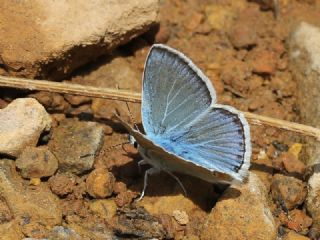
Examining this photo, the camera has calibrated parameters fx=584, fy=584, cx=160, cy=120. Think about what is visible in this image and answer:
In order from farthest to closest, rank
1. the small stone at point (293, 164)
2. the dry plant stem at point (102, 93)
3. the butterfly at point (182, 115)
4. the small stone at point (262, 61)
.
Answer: the small stone at point (262, 61)
the small stone at point (293, 164)
the dry plant stem at point (102, 93)
the butterfly at point (182, 115)

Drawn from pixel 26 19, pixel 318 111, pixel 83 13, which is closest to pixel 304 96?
pixel 318 111

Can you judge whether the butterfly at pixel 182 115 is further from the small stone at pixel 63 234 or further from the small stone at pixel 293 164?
the small stone at pixel 63 234

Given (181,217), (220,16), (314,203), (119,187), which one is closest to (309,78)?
(220,16)

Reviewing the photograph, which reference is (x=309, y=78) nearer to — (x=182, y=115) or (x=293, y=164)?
(x=293, y=164)

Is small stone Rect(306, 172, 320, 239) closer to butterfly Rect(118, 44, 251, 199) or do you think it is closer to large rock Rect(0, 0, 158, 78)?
butterfly Rect(118, 44, 251, 199)

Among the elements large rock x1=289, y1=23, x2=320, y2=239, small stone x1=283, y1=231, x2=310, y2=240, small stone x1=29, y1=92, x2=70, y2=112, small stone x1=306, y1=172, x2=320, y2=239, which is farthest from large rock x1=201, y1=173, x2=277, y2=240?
small stone x1=29, y1=92, x2=70, y2=112

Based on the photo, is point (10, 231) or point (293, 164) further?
point (293, 164)

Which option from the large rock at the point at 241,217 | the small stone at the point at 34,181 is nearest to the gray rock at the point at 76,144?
the small stone at the point at 34,181

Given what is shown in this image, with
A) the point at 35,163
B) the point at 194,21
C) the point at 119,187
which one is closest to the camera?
the point at 35,163
